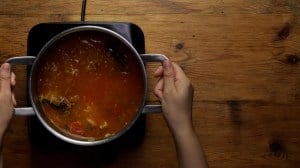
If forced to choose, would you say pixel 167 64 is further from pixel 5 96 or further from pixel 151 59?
pixel 5 96

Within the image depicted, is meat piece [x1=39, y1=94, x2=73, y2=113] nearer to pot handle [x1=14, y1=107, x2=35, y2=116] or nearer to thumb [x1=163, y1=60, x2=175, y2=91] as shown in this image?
pot handle [x1=14, y1=107, x2=35, y2=116]

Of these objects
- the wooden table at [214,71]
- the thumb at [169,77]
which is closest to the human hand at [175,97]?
the thumb at [169,77]

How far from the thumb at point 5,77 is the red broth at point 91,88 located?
6 cm

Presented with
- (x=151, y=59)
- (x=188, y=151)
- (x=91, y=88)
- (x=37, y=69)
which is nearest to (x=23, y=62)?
(x=37, y=69)

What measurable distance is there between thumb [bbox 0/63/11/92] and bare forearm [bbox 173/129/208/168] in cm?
35

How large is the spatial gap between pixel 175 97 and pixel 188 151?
4.5 inches

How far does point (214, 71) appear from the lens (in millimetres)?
1050

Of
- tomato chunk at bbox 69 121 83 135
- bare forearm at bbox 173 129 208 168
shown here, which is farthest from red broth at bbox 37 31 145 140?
bare forearm at bbox 173 129 208 168

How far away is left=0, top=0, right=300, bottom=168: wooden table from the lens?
40.5 inches

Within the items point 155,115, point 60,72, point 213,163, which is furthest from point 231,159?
point 60,72

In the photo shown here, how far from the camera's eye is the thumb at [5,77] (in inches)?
33.8

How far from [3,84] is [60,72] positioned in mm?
113

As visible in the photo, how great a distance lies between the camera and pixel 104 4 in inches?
40.8

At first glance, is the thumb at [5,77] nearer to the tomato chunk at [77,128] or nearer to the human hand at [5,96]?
the human hand at [5,96]
